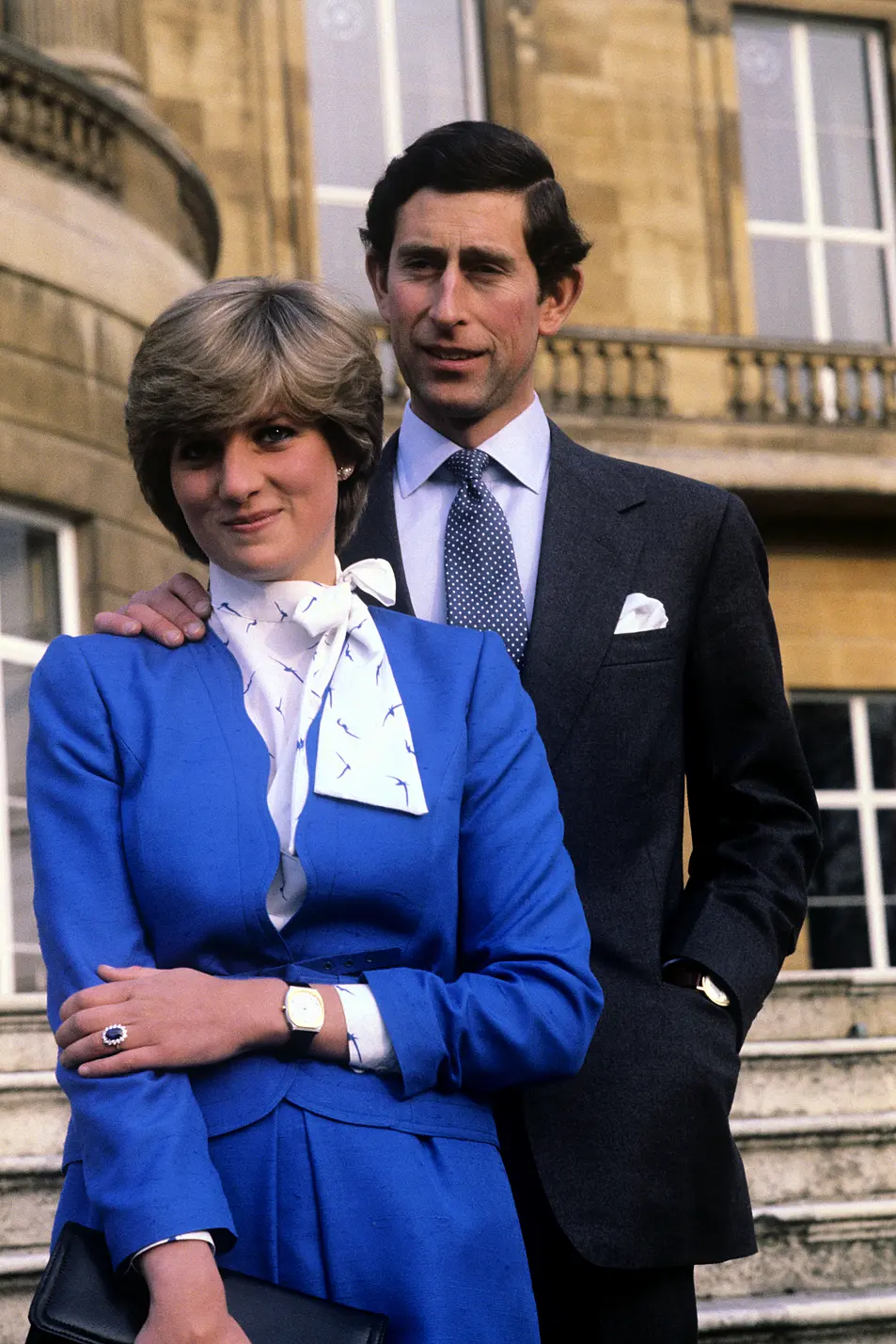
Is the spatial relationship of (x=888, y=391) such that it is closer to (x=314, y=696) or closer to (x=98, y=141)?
(x=98, y=141)

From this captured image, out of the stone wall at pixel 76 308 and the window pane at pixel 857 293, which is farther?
the window pane at pixel 857 293

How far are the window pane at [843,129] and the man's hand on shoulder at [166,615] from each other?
1491 cm

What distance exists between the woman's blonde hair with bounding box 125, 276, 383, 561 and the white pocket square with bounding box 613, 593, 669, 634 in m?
0.56

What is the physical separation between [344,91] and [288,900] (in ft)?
45.0

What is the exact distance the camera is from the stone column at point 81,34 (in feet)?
35.7

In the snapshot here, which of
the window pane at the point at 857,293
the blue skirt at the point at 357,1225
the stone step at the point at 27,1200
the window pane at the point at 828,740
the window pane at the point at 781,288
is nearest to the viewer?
the blue skirt at the point at 357,1225

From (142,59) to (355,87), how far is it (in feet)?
8.95

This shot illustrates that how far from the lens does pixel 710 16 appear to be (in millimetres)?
15906

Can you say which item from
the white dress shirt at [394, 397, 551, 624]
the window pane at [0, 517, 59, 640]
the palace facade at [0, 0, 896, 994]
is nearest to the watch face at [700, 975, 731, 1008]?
the white dress shirt at [394, 397, 551, 624]

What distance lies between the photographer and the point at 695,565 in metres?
2.70

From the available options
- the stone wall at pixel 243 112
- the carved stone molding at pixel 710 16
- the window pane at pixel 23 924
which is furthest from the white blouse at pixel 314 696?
the carved stone molding at pixel 710 16

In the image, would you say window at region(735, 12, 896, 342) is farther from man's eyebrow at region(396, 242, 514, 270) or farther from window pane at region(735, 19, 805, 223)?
man's eyebrow at region(396, 242, 514, 270)

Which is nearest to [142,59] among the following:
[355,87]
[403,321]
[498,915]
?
[355,87]

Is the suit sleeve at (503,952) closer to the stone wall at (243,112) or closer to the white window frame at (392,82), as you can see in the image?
the stone wall at (243,112)
